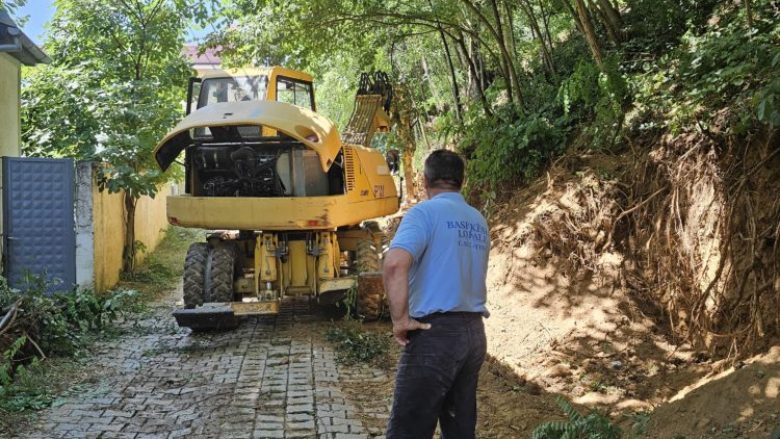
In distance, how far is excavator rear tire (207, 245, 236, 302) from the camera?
8.75 m

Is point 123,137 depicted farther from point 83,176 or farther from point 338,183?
point 338,183

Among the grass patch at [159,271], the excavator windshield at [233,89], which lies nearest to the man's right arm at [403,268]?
the excavator windshield at [233,89]

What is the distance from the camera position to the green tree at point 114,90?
37.0 ft

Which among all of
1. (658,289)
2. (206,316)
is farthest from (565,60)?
(206,316)

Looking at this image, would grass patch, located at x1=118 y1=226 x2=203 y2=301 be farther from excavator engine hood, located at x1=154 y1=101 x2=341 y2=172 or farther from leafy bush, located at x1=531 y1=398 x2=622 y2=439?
leafy bush, located at x1=531 y1=398 x2=622 y2=439

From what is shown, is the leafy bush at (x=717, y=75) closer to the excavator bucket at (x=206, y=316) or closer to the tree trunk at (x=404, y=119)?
the excavator bucket at (x=206, y=316)

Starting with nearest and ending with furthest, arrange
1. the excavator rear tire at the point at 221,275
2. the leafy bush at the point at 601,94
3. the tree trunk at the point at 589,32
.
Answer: the leafy bush at the point at 601,94
the tree trunk at the point at 589,32
the excavator rear tire at the point at 221,275

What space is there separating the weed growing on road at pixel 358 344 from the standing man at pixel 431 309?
12.7 ft

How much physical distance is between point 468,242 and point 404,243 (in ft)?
1.16

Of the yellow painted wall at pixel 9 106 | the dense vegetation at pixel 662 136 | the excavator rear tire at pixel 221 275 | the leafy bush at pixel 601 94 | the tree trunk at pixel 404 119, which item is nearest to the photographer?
the dense vegetation at pixel 662 136

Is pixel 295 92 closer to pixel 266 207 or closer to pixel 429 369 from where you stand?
pixel 266 207

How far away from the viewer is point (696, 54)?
22.1ft

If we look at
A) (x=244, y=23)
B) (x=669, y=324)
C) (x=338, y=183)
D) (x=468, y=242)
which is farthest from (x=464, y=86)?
(x=468, y=242)

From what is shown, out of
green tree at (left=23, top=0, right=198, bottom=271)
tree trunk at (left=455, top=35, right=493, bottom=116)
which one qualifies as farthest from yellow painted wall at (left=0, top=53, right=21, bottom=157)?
tree trunk at (left=455, top=35, right=493, bottom=116)
